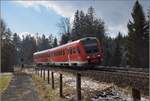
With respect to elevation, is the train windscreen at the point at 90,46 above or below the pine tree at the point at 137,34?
below

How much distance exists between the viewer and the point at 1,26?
96562 millimetres

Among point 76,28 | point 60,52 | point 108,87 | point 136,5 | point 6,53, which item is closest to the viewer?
point 108,87

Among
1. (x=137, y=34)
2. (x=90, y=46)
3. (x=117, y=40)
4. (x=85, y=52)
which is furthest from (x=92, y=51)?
(x=117, y=40)

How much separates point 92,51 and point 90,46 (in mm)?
513

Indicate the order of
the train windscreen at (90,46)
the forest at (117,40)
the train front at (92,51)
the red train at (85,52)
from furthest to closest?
1. the forest at (117,40)
2. the train windscreen at (90,46)
3. the train front at (92,51)
4. the red train at (85,52)

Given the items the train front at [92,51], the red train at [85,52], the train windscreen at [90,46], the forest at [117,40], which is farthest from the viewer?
the forest at [117,40]

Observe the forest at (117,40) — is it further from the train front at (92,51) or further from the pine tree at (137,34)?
the train front at (92,51)

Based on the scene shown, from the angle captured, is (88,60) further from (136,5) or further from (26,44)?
(26,44)

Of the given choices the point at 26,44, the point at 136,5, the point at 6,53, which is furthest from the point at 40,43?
the point at 136,5

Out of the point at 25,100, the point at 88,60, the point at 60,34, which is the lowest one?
the point at 25,100

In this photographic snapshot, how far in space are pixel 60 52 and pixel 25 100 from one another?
26268 mm

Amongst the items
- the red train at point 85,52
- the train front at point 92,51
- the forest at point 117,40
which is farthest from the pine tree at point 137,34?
the train front at point 92,51

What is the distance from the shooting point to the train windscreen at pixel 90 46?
3466 cm

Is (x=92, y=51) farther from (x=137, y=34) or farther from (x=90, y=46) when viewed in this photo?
(x=137, y=34)
